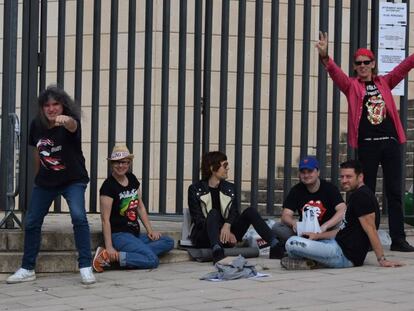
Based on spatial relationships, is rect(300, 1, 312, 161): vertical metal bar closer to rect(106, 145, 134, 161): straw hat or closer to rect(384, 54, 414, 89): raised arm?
rect(384, 54, 414, 89): raised arm

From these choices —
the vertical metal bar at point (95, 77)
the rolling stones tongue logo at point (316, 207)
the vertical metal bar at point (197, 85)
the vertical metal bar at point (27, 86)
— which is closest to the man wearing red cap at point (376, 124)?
the rolling stones tongue logo at point (316, 207)

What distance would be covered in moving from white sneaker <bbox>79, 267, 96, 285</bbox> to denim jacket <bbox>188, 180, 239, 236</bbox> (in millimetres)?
1399

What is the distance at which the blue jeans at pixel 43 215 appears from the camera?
6.70m

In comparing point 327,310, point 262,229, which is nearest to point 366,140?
point 262,229

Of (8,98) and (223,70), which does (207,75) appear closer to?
(223,70)

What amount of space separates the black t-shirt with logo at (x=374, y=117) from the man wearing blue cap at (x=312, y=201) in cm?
64

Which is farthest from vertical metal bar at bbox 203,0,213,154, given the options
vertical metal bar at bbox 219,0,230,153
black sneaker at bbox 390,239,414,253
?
black sneaker at bbox 390,239,414,253

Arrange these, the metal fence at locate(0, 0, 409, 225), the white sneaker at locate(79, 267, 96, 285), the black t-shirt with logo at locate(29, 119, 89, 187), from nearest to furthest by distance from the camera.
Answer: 1. the white sneaker at locate(79, 267, 96, 285)
2. the black t-shirt with logo at locate(29, 119, 89, 187)
3. the metal fence at locate(0, 0, 409, 225)

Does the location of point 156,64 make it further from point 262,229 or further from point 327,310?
point 327,310

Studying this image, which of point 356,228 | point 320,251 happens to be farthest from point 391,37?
point 320,251

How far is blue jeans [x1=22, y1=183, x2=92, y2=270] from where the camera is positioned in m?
6.70

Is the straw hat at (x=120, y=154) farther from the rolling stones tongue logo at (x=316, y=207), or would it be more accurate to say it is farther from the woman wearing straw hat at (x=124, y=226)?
the rolling stones tongue logo at (x=316, y=207)

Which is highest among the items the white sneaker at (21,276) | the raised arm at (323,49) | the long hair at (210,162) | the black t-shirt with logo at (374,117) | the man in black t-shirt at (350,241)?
the raised arm at (323,49)

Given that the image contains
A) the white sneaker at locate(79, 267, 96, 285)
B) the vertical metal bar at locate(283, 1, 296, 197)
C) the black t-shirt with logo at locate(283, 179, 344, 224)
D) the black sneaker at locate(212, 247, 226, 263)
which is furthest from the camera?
the vertical metal bar at locate(283, 1, 296, 197)
